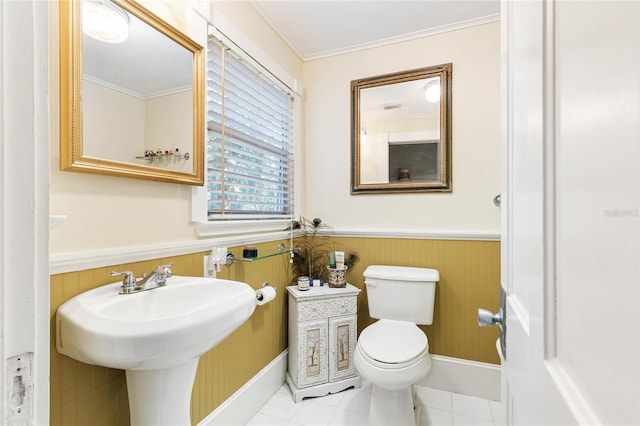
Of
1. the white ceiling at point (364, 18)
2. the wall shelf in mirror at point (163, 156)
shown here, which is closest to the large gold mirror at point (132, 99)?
the wall shelf in mirror at point (163, 156)

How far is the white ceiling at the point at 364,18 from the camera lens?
1.80m

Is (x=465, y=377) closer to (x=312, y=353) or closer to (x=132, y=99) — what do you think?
(x=312, y=353)

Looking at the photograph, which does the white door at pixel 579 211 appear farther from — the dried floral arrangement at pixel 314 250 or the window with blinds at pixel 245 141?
the dried floral arrangement at pixel 314 250

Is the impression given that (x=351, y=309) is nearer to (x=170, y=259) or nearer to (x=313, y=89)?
(x=170, y=259)

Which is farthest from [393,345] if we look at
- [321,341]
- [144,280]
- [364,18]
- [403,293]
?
[364,18]

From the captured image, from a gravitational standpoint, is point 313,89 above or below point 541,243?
above

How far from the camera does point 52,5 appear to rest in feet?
2.91

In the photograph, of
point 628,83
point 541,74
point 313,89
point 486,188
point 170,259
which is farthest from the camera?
point 313,89

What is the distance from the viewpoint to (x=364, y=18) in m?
1.92

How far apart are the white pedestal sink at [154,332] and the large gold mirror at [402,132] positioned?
4.65 feet

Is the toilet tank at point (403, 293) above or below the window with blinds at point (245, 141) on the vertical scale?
below

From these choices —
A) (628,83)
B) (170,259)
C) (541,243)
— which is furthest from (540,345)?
(170,259)

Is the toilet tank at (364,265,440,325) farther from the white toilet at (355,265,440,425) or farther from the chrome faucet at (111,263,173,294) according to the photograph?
the chrome faucet at (111,263,173,294)

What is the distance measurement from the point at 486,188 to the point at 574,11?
178 centimetres
